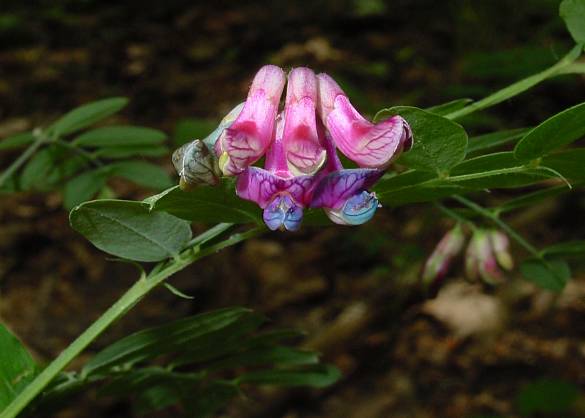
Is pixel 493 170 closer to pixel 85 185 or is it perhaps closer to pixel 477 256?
pixel 477 256

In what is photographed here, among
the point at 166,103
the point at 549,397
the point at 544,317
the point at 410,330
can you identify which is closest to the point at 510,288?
the point at 544,317

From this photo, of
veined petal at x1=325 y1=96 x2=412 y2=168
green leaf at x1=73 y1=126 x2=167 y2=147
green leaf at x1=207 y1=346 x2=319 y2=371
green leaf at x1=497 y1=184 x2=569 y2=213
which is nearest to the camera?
veined petal at x1=325 y1=96 x2=412 y2=168

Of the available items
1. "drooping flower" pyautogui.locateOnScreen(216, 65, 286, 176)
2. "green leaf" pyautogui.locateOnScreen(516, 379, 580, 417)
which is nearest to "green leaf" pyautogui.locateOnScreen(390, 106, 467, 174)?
"drooping flower" pyautogui.locateOnScreen(216, 65, 286, 176)

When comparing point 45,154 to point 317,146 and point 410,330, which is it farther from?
point 410,330

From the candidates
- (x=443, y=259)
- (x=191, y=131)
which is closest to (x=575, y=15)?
(x=443, y=259)

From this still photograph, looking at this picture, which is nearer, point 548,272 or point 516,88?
point 516,88

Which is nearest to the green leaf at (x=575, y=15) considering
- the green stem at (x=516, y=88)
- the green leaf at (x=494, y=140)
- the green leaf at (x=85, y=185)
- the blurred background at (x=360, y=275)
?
the green stem at (x=516, y=88)

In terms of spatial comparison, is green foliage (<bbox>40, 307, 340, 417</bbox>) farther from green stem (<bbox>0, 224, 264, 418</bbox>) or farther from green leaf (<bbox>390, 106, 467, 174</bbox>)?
green leaf (<bbox>390, 106, 467, 174</bbox>)
